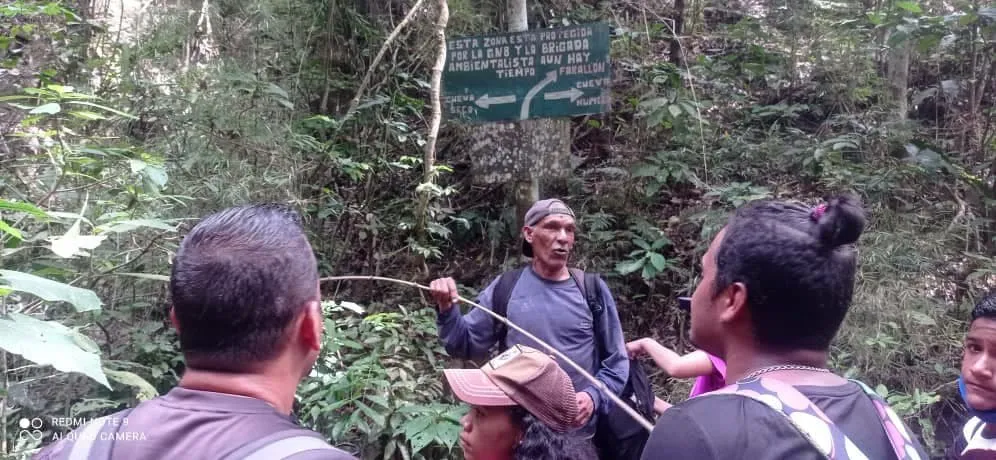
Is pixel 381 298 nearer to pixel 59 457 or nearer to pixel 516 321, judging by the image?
pixel 516 321

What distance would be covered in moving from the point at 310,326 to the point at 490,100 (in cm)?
339

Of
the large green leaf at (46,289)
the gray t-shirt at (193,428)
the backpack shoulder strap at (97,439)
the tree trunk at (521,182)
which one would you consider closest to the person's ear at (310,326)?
the gray t-shirt at (193,428)

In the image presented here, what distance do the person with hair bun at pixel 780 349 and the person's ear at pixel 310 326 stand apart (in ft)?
2.07

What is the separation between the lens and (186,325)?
119cm

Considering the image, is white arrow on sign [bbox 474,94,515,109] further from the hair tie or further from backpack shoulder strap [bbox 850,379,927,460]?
backpack shoulder strap [bbox 850,379,927,460]

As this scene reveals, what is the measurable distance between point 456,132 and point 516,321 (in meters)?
3.78

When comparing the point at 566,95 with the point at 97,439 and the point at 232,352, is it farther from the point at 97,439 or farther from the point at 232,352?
the point at 97,439

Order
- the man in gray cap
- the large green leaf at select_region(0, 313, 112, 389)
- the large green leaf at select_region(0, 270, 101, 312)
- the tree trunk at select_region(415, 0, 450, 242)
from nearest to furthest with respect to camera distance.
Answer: the large green leaf at select_region(0, 313, 112, 389) → the large green leaf at select_region(0, 270, 101, 312) → the man in gray cap → the tree trunk at select_region(415, 0, 450, 242)

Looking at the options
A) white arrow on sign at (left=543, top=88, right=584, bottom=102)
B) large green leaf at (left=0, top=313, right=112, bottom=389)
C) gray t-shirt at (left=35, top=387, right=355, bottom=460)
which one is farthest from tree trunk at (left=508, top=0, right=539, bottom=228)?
gray t-shirt at (left=35, top=387, right=355, bottom=460)

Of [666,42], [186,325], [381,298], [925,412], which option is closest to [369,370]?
[381,298]

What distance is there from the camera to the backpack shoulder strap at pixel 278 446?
1020mm

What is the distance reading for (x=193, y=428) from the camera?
108 cm

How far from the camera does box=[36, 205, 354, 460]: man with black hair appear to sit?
1073 mm

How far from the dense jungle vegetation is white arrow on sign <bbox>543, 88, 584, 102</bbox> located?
118 cm
